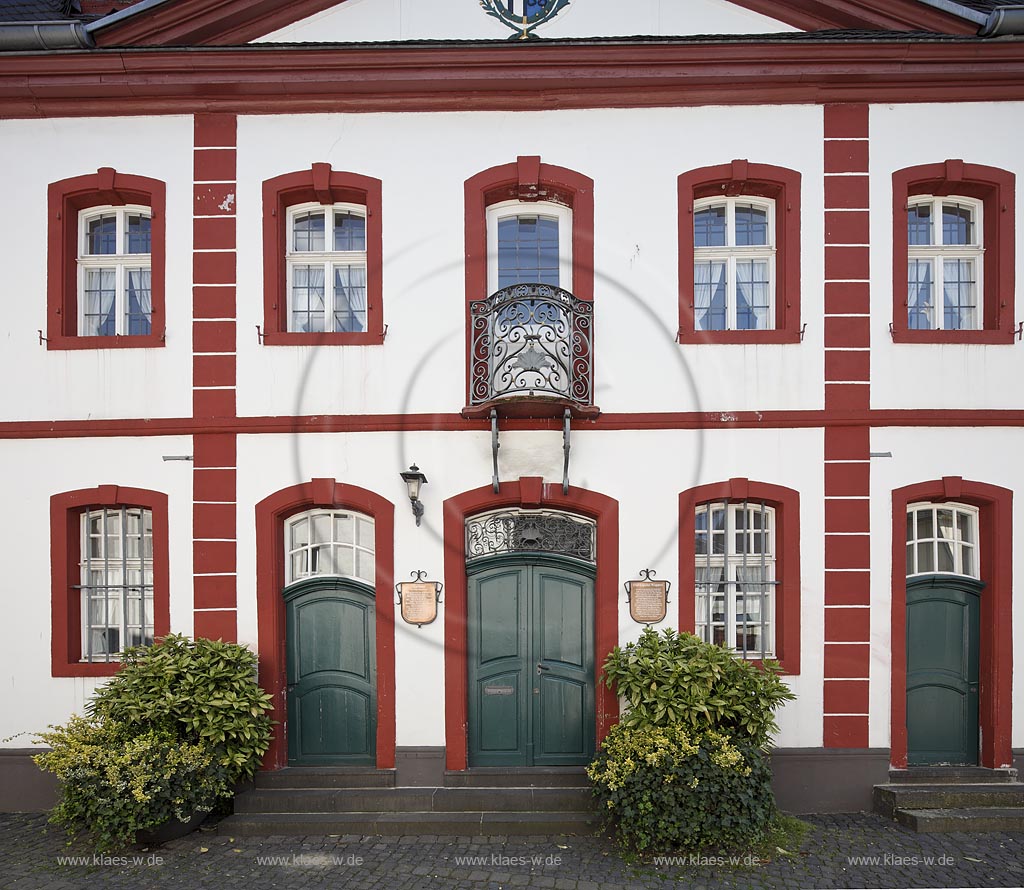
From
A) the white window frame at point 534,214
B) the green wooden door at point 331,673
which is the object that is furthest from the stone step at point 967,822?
the white window frame at point 534,214

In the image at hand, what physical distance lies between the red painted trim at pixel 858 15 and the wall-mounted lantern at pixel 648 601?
5.89 metres

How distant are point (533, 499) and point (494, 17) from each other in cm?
Result: 494

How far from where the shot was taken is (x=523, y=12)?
7566 millimetres

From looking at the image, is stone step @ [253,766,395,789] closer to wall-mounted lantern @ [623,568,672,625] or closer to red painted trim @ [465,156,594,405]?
wall-mounted lantern @ [623,568,672,625]

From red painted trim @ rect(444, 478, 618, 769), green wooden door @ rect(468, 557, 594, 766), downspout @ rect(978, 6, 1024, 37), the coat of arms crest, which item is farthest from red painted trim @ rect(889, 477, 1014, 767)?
the coat of arms crest

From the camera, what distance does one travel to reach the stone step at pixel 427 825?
21.6 ft

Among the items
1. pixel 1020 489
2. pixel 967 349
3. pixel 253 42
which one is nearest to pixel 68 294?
pixel 253 42

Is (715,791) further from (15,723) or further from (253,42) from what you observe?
(253,42)

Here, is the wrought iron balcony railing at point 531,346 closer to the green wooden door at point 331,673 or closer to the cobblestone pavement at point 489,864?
the green wooden door at point 331,673

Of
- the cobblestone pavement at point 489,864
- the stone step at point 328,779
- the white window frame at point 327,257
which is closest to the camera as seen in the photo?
the cobblestone pavement at point 489,864

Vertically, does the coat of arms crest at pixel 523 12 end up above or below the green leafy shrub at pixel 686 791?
above

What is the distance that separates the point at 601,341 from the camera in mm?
7336

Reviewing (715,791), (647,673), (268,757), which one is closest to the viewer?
(715,791)

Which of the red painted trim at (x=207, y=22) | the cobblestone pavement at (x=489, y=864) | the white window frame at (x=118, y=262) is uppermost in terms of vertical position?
the red painted trim at (x=207, y=22)
